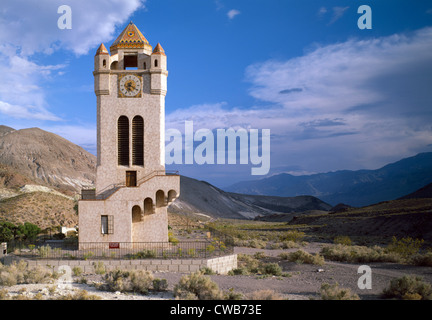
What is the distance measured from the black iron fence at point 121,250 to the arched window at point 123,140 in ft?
16.6

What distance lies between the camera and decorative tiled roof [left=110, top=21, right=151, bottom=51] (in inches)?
1004

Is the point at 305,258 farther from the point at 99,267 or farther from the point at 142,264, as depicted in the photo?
the point at 99,267

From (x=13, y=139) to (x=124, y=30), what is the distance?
102483 mm

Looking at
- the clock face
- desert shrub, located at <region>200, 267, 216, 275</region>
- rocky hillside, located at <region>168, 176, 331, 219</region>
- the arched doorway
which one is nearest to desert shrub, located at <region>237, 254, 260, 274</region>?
desert shrub, located at <region>200, 267, 216, 275</region>

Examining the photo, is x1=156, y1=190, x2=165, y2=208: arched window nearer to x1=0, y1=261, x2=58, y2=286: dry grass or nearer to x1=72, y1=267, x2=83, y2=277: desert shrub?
x1=72, y1=267, x2=83, y2=277: desert shrub

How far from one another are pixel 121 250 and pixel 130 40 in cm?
1307

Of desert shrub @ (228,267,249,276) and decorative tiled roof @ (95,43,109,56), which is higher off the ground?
decorative tiled roof @ (95,43,109,56)

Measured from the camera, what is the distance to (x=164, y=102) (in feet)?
81.7

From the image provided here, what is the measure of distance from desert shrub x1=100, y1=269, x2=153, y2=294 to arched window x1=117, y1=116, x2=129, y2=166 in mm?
10248

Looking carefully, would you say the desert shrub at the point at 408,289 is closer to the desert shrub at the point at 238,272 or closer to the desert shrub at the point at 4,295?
the desert shrub at the point at 238,272

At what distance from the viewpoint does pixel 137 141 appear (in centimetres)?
2459

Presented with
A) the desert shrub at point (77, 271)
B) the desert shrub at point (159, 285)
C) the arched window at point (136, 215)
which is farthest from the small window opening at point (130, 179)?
the desert shrub at point (159, 285)
